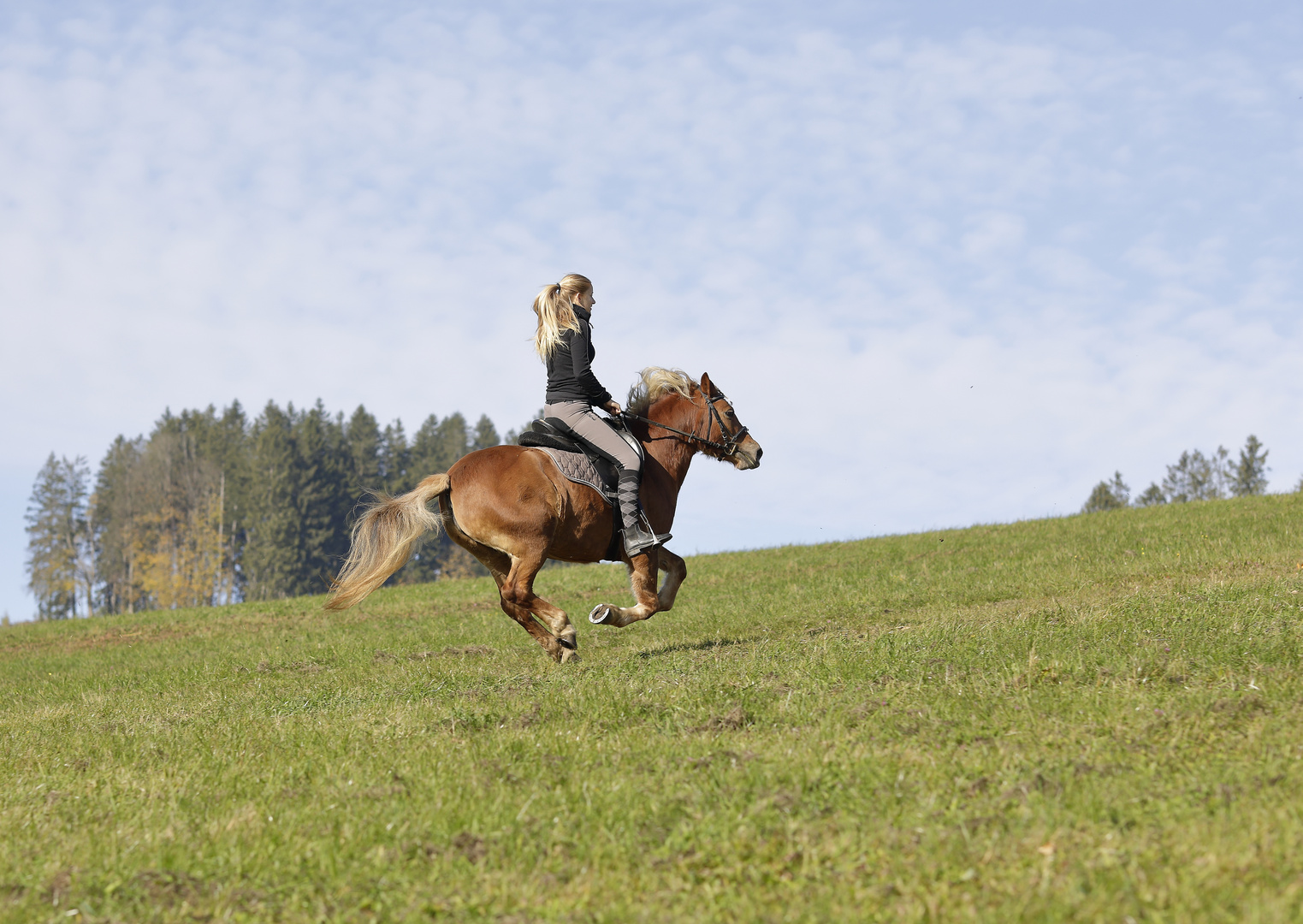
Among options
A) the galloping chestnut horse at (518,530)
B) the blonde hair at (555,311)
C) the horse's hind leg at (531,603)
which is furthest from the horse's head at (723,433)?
the horse's hind leg at (531,603)

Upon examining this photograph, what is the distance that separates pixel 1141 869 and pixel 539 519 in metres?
7.46

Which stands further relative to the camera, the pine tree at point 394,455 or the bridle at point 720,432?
the pine tree at point 394,455

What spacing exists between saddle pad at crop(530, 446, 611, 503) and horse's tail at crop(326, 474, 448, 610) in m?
1.23

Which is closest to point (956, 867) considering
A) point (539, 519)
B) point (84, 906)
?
point (84, 906)

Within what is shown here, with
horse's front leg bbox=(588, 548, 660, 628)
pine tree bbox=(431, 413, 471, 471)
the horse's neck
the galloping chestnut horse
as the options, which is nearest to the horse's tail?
the galloping chestnut horse

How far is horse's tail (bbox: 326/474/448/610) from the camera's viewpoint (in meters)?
10.9

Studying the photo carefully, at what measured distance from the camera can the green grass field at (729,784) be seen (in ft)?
14.4

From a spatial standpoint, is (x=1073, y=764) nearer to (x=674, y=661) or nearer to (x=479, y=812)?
(x=479, y=812)

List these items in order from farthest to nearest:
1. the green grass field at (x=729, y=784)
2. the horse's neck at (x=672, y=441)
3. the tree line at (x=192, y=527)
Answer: the tree line at (x=192, y=527)
the horse's neck at (x=672, y=441)
the green grass field at (x=729, y=784)

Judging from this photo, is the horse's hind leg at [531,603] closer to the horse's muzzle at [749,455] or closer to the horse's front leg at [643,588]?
the horse's front leg at [643,588]

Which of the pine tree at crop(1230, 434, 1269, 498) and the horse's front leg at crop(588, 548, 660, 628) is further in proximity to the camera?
the pine tree at crop(1230, 434, 1269, 498)

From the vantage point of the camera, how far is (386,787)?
588cm

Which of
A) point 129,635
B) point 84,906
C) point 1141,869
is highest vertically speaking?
point 129,635

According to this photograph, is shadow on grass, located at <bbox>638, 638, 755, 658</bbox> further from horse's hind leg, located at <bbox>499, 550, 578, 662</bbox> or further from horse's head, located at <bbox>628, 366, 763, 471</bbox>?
horse's head, located at <bbox>628, 366, 763, 471</bbox>
